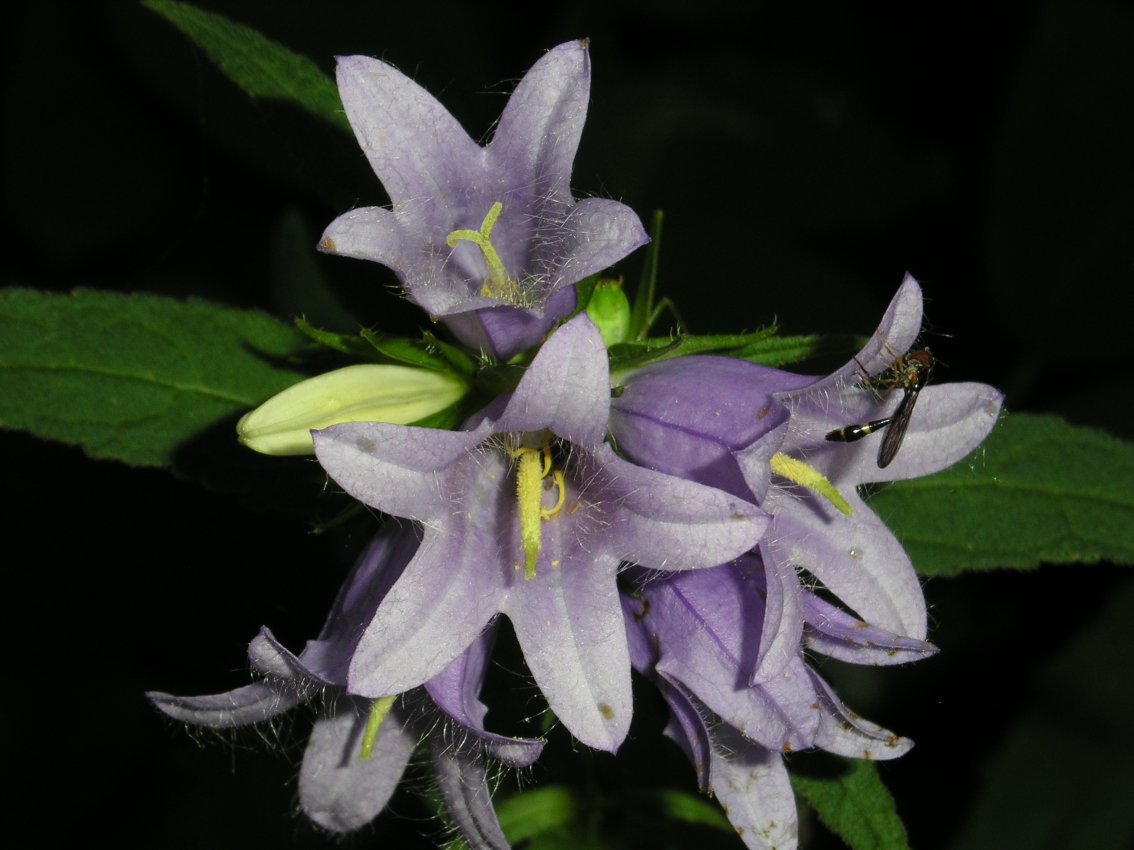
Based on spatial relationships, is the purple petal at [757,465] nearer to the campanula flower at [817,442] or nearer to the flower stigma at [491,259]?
the campanula flower at [817,442]

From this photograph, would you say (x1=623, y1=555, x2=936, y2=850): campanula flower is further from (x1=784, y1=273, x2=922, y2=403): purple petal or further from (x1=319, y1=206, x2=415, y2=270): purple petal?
(x1=319, y1=206, x2=415, y2=270): purple petal

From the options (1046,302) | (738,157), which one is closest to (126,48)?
(738,157)

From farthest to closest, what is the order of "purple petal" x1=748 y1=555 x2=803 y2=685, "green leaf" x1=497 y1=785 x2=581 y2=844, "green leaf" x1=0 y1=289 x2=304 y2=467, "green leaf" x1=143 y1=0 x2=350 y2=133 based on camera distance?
1. "green leaf" x1=497 y1=785 x2=581 y2=844
2. "green leaf" x1=143 y1=0 x2=350 y2=133
3. "green leaf" x1=0 y1=289 x2=304 y2=467
4. "purple petal" x1=748 y1=555 x2=803 y2=685

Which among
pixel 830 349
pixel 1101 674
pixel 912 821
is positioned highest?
pixel 830 349

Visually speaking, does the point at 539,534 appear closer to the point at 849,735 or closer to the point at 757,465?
the point at 757,465

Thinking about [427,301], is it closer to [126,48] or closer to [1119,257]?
[126,48]

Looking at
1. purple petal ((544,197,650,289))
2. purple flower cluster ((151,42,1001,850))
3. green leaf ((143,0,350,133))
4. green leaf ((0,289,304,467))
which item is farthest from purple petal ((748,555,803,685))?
green leaf ((143,0,350,133))
